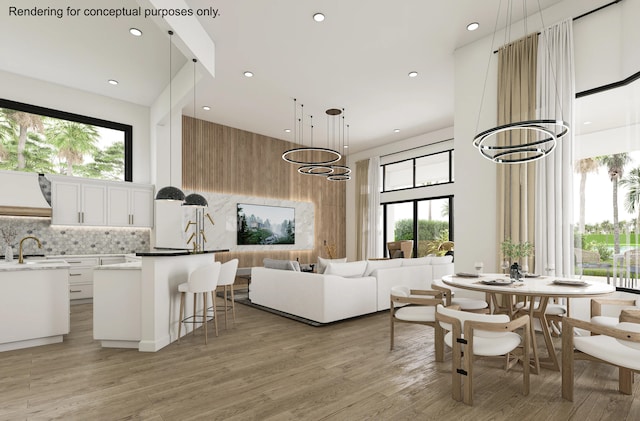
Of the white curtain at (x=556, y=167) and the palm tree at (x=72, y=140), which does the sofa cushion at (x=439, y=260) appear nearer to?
the white curtain at (x=556, y=167)

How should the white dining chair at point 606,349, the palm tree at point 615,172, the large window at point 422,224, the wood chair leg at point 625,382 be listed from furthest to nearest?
1. the large window at point 422,224
2. the palm tree at point 615,172
3. the wood chair leg at point 625,382
4. the white dining chair at point 606,349

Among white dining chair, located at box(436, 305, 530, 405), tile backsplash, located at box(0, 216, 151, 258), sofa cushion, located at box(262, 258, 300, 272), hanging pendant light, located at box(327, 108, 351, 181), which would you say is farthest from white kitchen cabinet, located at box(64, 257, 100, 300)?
white dining chair, located at box(436, 305, 530, 405)

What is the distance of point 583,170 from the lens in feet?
13.5

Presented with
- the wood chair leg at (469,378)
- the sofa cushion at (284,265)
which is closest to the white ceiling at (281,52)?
the sofa cushion at (284,265)

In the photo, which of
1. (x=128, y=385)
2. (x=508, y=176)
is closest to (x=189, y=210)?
(x=128, y=385)

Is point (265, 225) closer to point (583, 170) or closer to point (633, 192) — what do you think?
point (583, 170)

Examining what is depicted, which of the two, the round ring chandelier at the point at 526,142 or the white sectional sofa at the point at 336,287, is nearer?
the round ring chandelier at the point at 526,142

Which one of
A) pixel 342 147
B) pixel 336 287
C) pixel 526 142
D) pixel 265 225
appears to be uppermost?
pixel 342 147

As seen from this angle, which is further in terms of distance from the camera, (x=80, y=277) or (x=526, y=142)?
(x=80, y=277)

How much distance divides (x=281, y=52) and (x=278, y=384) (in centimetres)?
466

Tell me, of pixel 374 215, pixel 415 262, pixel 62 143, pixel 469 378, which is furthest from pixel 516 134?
pixel 62 143

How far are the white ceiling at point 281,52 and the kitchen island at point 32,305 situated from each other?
10.2 ft

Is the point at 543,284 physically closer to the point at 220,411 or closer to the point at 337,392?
the point at 337,392

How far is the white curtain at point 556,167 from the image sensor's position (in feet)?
13.1
